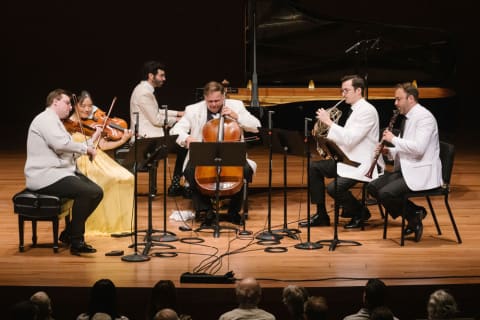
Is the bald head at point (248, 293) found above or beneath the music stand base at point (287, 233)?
beneath

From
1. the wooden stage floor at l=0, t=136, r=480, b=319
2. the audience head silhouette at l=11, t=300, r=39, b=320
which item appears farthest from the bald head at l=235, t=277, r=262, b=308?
the audience head silhouette at l=11, t=300, r=39, b=320

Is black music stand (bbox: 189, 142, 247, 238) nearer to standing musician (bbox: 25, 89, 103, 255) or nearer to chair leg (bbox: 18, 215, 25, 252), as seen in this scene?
standing musician (bbox: 25, 89, 103, 255)

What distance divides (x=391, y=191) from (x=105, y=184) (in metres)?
2.42

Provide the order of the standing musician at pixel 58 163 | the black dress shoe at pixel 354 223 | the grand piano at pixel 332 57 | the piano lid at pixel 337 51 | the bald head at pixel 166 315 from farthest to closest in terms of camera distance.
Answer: the piano lid at pixel 337 51
the grand piano at pixel 332 57
the black dress shoe at pixel 354 223
the standing musician at pixel 58 163
the bald head at pixel 166 315

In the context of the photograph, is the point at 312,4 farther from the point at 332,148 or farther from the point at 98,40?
the point at 332,148

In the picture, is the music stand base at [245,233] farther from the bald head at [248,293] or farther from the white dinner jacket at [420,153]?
the bald head at [248,293]

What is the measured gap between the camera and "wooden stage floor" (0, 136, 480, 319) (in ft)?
18.9

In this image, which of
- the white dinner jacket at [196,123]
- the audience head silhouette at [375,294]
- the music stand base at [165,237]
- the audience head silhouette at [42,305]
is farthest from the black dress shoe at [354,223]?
the audience head silhouette at [42,305]

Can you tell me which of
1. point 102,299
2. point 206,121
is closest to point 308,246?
point 206,121

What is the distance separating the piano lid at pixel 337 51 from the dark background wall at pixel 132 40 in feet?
11.3

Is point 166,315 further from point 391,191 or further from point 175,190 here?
point 175,190

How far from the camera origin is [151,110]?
8516 mm

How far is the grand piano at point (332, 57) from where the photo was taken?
984 centimetres

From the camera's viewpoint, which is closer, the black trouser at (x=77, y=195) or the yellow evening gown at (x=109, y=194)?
the black trouser at (x=77, y=195)
